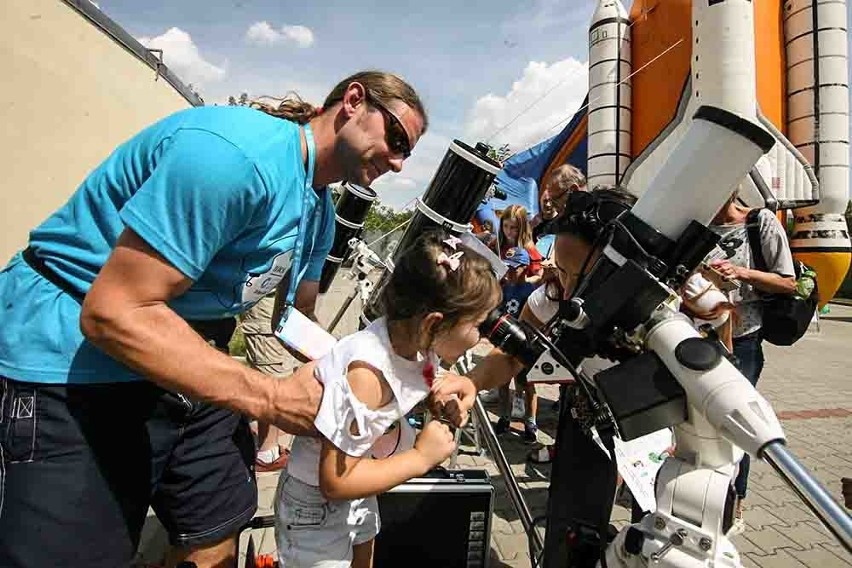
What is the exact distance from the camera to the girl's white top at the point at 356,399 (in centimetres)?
122

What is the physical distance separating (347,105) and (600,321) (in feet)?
3.01

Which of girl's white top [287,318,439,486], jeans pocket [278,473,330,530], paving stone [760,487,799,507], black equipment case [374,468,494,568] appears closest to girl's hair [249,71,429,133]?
girl's white top [287,318,439,486]

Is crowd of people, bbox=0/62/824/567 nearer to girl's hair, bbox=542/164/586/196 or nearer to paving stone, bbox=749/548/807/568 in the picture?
girl's hair, bbox=542/164/586/196

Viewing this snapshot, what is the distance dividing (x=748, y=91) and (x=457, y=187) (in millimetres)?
5590

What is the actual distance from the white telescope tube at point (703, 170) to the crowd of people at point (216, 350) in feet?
1.00

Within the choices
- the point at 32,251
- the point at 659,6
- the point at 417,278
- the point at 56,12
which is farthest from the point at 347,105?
the point at 659,6

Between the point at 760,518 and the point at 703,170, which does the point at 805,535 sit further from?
the point at 703,170

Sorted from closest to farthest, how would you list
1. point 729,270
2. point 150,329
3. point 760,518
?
point 150,329 → point 729,270 → point 760,518

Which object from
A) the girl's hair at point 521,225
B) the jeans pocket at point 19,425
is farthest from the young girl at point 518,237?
the jeans pocket at point 19,425

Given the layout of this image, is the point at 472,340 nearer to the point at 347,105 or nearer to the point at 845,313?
the point at 347,105

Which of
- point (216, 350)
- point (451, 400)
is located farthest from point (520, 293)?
point (216, 350)

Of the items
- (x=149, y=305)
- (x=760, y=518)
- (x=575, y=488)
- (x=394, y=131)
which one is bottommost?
(x=760, y=518)

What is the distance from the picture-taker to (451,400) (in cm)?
146

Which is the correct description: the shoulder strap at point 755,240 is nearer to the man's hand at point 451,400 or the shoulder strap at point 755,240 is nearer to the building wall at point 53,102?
the man's hand at point 451,400
